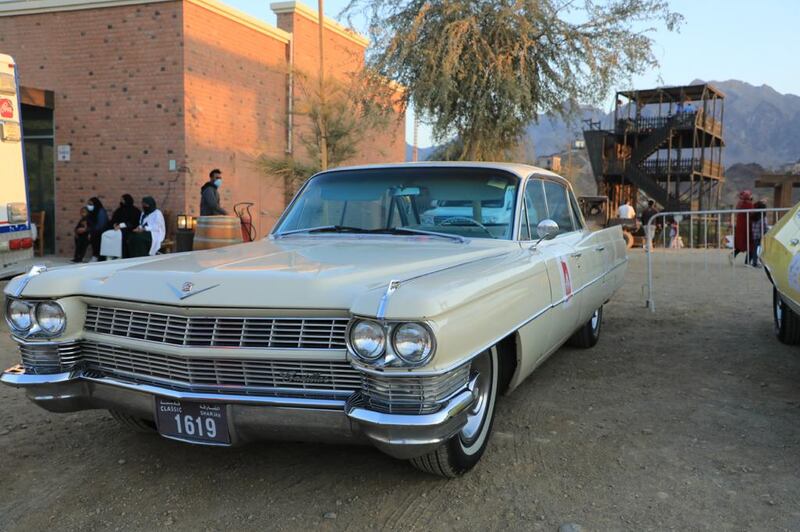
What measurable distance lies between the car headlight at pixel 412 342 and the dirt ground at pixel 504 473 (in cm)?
77

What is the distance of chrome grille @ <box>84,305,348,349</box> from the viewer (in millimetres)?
2453

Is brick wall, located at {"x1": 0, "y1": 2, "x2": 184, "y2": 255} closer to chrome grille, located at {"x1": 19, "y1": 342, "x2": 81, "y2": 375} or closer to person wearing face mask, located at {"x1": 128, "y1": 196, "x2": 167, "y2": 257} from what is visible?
person wearing face mask, located at {"x1": 128, "y1": 196, "x2": 167, "y2": 257}

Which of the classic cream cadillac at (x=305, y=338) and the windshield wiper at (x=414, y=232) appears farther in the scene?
the windshield wiper at (x=414, y=232)

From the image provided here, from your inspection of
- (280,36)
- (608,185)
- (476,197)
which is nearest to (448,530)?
(476,197)

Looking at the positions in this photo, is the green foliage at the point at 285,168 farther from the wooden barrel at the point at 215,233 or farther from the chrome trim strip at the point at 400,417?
the chrome trim strip at the point at 400,417

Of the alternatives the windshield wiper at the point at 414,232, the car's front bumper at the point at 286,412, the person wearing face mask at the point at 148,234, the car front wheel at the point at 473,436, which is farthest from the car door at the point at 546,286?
the person wearing face mask at the point at 148,234

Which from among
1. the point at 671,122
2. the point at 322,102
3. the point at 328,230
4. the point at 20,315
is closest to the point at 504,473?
the point at 328,230

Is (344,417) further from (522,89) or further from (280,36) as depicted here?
(280,36)

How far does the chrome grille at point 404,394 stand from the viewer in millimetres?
2326

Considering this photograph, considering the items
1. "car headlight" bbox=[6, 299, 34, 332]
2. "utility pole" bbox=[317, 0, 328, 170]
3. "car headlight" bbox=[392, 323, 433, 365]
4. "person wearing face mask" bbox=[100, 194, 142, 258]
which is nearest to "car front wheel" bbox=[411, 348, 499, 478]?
"car headlight" bbox=[392, 323, 433, 365]

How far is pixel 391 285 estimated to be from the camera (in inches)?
95.0

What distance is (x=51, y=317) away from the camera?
2852 mm

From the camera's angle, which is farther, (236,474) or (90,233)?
(90,233)

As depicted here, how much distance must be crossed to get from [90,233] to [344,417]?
1251 centimetres
